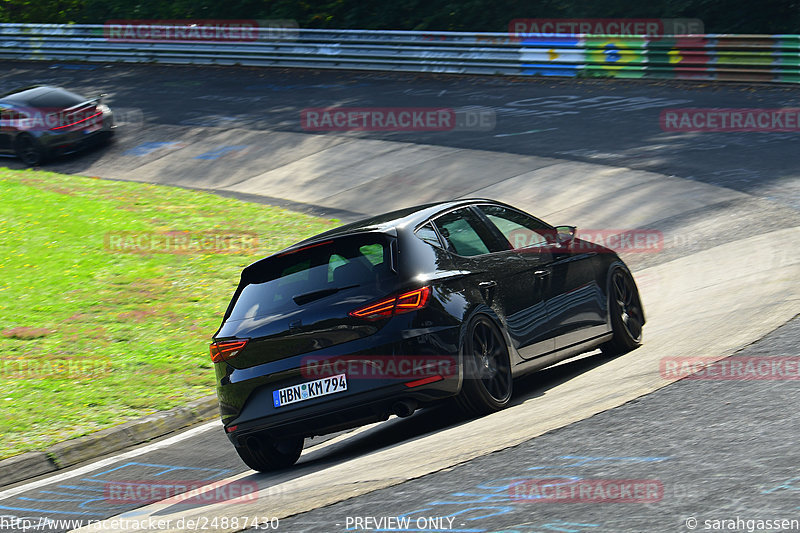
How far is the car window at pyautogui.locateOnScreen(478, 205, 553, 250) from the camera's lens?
27.3 feet

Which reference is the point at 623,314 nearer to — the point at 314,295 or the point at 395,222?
the point at 395,222

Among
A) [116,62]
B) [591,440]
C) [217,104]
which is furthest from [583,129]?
[116,62]

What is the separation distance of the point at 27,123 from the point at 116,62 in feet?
37.0

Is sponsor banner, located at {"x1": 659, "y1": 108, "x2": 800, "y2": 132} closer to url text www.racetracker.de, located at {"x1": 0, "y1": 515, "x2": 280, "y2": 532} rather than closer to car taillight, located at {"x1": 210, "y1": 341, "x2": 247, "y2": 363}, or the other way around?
car taillight, located at {"x1": 210, "y1": 341, "x2": 247, "y2": 363}

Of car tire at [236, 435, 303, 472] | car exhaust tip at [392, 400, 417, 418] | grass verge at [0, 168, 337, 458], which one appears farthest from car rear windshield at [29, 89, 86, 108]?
car exhaust tip at [392, 400, 417, 418]

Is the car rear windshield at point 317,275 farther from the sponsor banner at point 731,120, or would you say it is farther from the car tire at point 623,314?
the sponsor banner at point 731,120

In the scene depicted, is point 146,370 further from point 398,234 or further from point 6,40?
point 6,40

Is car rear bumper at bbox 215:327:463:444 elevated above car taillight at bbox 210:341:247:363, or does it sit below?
below

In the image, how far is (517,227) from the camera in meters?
8.48

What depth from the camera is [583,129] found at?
65.5 feet

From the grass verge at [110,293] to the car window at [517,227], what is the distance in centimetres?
340

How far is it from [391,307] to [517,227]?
1943 mm

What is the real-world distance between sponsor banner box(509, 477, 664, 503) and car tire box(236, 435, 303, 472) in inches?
95.1

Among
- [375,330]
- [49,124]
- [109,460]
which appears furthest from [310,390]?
[49,124]
